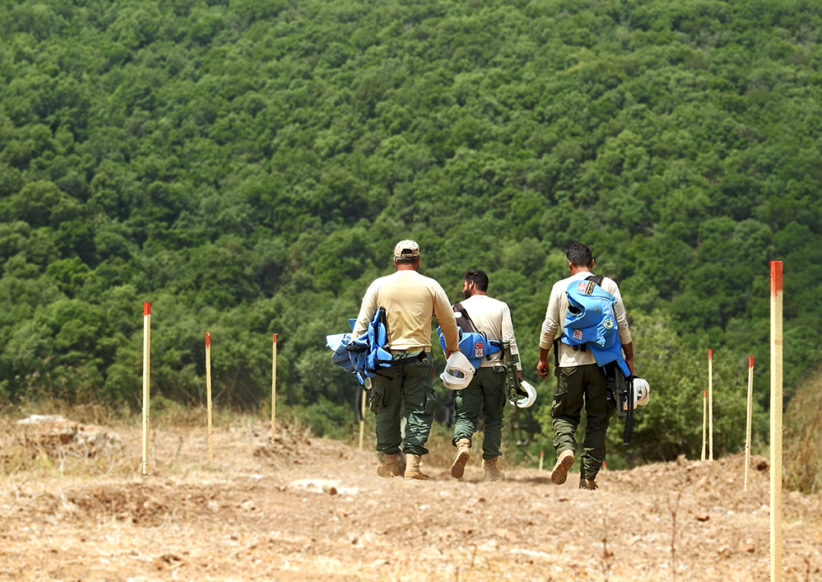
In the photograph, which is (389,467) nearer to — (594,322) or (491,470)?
(491,470)

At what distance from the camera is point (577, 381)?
35.6ft

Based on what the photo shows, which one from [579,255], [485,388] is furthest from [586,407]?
[579,255]

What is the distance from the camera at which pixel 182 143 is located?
193 meters

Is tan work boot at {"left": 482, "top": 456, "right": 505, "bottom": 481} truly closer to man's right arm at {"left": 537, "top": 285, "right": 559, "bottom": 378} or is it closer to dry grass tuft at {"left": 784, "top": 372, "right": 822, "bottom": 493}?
man's right arm at {"left": 537, "top": 285, "right": 559, "bottom": 378}

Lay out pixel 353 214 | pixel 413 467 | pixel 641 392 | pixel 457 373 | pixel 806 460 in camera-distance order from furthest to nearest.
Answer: pixel 353 214
pixel 806 460
pixel 413 467
pixel 641 392
pixel 457 373

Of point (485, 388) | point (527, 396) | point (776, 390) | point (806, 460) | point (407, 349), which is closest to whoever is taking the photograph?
point (776, 390)

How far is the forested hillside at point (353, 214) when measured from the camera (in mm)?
108438

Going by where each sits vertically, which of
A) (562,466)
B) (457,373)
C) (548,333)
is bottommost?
(562,466)

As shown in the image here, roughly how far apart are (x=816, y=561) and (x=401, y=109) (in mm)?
166131

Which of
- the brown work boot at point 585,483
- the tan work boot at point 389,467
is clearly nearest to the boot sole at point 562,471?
the brown work boot at point 585,483

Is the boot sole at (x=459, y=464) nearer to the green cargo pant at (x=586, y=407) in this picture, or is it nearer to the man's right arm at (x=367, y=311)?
the green cargo pant at (x=586, y=407)

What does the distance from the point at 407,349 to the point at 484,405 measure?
1055 millimetres

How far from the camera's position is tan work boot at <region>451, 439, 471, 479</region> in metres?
10.3

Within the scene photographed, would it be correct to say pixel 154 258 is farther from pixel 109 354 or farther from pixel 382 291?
pixel 382 291
